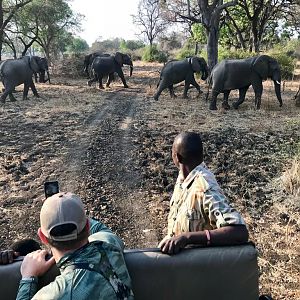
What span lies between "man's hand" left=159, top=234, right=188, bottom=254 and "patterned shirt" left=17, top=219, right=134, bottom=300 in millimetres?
223

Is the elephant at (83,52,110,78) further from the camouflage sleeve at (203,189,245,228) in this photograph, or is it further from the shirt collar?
the camouflage sleeve at (203,189,245,228)

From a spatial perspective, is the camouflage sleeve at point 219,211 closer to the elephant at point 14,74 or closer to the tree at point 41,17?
the elephant at point 14,74

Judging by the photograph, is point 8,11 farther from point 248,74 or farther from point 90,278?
point 90,278

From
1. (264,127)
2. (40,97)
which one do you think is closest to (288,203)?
(264,127)

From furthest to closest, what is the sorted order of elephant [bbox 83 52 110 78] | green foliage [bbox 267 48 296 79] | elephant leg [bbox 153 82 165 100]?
elephant [bbox 83 52 110 78]
green foliage [bbox 267 48 296 79]
elephant leg [bbox 153 82 165 100]

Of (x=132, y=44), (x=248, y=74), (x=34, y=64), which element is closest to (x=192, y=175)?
(x=248, y=74)

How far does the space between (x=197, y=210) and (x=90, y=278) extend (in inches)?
31.4

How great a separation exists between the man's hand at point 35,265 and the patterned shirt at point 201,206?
692mm

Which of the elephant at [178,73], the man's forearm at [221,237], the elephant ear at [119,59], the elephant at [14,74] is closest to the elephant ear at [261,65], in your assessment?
the elephant at [178,73]

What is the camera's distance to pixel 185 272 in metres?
2.07

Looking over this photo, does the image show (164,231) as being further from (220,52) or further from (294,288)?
(220,52)

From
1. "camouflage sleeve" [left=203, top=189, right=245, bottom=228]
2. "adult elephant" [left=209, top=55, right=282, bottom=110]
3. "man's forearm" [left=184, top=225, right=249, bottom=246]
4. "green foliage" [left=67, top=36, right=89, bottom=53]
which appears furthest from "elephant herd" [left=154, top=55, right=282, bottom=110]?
"green foliage" [left=67, top=36, right=89, bottom=53]

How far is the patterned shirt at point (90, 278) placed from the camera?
1.70 meters

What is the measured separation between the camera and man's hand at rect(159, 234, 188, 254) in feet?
6.80
